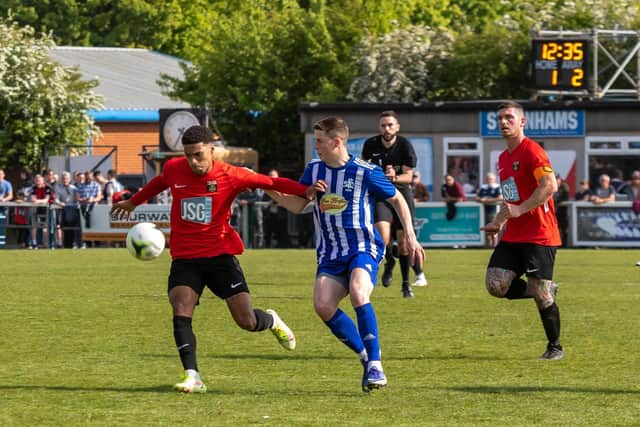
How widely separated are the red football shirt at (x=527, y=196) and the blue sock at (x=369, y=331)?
2.18 meters

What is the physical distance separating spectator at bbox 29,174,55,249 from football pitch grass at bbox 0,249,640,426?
14.6 m

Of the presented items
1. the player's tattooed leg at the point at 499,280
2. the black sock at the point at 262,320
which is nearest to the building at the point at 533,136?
the player's tattooed leg at the point at 499,280

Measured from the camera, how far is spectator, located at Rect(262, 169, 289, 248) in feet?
114

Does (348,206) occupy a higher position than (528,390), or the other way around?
(348,206)

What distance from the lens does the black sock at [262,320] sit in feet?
32.8

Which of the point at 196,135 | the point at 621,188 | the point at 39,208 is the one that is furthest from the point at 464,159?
the point at 196,135

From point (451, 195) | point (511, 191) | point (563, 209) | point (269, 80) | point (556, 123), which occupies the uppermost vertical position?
point (269, 80)

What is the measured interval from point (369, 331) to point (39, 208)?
25579mm

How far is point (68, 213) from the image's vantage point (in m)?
34.0

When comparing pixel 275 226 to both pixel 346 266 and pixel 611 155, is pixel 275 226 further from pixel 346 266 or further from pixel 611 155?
pixel 346 266

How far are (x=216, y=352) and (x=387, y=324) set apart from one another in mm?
2765

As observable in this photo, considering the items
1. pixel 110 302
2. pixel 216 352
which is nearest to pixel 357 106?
pixel 110 302

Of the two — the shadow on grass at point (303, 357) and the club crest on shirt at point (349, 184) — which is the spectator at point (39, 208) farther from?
the club crest on shirt at point (349, 184)

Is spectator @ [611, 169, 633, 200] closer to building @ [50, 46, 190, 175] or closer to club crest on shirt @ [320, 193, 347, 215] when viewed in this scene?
building @ [50, 46, 190, 175]
